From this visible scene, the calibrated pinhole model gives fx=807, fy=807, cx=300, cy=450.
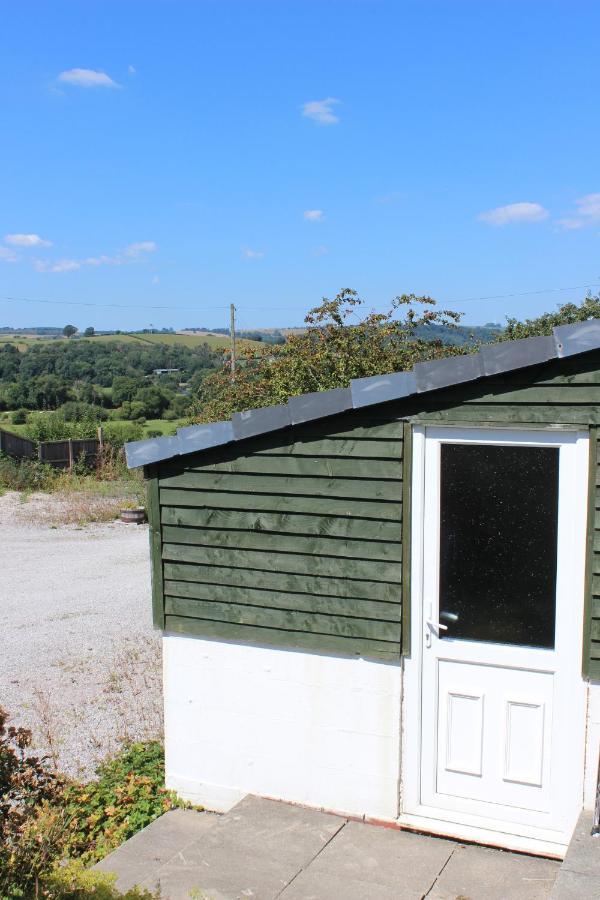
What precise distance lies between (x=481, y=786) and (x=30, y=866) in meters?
2.40

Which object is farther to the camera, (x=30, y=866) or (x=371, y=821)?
(x=371, y=821)

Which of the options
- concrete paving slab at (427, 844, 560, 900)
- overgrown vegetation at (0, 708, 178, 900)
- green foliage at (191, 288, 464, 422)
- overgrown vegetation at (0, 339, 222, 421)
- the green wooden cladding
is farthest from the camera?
overgrown vegetation at (0, 339, 222, 421)

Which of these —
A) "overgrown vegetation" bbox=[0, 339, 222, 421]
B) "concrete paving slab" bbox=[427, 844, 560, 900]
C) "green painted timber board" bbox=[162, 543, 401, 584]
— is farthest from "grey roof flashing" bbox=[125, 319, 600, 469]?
"overgrown vegetation" bbox=[0, 339, 222, 421]

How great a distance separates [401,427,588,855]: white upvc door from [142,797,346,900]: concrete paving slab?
60 centimetres

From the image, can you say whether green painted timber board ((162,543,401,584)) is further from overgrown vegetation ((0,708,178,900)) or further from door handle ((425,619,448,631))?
overgrown vegetation ((0,708,178,900))

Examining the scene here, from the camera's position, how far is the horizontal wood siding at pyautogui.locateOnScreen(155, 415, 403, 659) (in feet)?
15.2

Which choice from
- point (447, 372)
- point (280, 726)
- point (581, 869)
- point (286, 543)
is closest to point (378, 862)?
point (280, 726)

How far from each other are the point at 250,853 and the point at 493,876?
1281 mm

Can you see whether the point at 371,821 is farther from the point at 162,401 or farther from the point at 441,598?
the point at 162,401

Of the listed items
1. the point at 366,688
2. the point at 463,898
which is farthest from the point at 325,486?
the point at 463,898

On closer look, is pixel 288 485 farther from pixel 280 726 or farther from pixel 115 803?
pixel 115 803

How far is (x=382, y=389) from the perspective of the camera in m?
4.44

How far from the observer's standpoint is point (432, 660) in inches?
181

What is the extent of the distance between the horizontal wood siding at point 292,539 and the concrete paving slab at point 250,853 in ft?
3.29
